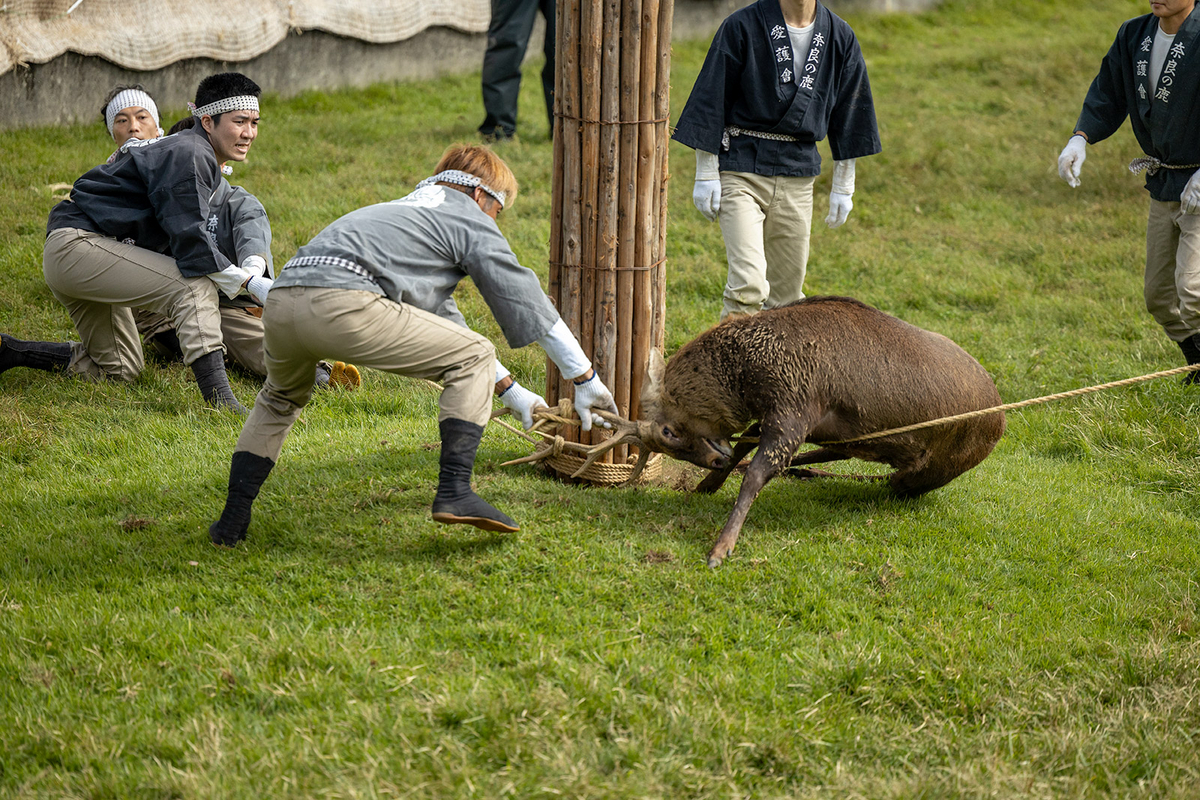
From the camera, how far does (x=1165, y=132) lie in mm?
Result: 5938

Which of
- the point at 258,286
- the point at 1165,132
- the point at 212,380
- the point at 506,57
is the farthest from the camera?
the point at 506,57

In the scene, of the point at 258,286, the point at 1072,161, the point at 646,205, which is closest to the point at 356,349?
the point at 646,205

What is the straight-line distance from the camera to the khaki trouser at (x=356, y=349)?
3717 mm

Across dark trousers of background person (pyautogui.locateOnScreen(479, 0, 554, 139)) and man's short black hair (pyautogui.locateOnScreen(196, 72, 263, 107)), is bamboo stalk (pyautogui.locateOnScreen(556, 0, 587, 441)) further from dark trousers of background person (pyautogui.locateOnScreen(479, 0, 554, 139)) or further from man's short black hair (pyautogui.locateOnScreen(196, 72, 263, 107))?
dark trousers of background person (pyautogui.locateOnScreen(479, 0, 554, 139))

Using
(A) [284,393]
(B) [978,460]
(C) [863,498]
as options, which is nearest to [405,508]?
(A) [284,393]

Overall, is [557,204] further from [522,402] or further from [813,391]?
[813,391]

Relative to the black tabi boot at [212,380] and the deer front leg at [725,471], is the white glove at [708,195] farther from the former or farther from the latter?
the black tabi boot at [212,380]

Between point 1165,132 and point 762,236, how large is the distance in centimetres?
232

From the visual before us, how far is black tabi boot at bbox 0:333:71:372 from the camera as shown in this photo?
5938mm

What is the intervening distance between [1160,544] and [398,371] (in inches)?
131

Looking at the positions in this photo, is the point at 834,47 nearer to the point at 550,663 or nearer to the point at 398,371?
the point at 398,371

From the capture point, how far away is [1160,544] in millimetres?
4637

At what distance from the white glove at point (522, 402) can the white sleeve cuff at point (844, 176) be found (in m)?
2.59

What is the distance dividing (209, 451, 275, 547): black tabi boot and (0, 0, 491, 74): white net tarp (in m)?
6.38
